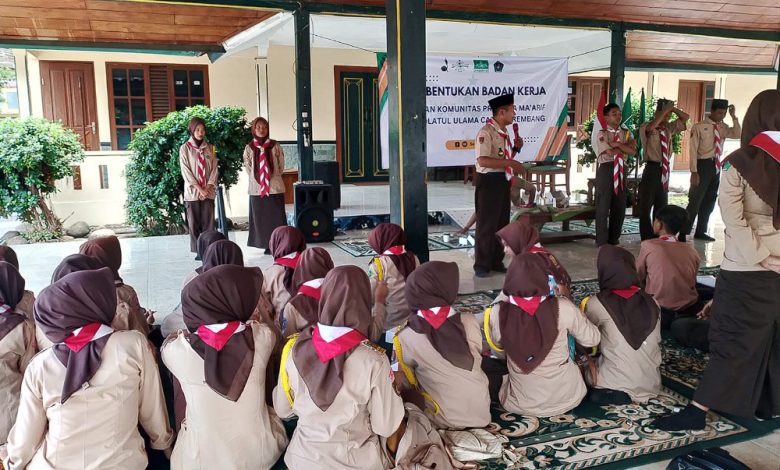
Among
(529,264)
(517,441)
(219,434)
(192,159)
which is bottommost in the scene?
(517,441)

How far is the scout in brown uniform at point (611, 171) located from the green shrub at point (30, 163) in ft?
20.5

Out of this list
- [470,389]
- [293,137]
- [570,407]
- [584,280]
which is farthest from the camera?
[293,137]

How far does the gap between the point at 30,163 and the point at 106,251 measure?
16.3ft

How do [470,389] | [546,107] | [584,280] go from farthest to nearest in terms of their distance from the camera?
[546,107] < [584,280] < [470,389]

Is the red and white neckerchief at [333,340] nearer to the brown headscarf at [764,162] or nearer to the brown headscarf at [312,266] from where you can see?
the brown headscarf at [312,266]

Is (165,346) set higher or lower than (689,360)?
higher

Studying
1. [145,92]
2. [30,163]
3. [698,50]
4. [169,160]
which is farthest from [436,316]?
[145,92]

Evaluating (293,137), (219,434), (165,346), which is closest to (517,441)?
(219,434)

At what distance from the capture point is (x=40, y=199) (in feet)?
25.8

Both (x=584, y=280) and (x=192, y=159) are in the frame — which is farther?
(x=192, y=159)

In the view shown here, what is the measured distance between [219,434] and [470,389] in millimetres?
1003

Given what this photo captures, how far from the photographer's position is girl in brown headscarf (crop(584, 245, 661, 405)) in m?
2.94

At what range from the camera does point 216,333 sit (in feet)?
7.29

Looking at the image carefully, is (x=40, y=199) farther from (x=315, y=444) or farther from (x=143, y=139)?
(x=315, y=444)
